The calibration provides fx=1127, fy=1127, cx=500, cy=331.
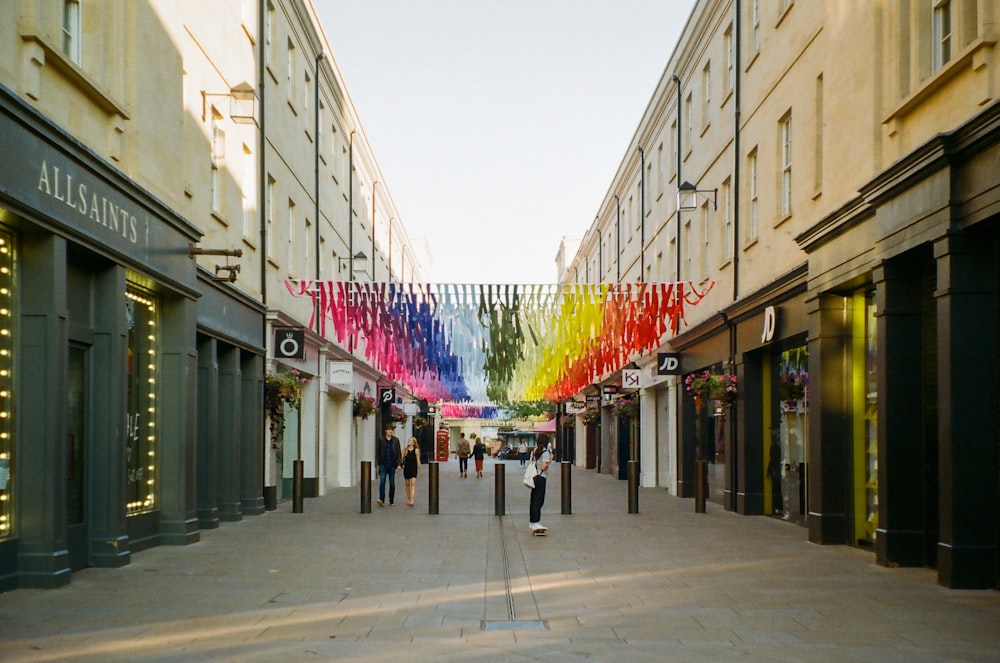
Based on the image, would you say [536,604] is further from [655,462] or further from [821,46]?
[655,462]

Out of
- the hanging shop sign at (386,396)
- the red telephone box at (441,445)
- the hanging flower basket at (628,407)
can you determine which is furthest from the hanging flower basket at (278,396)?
the red telephone box at (441,445)

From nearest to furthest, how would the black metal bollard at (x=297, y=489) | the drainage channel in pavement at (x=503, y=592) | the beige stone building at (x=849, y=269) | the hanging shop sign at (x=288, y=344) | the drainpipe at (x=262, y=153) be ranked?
the drainage channel in pavement at (x=503, y=592), the beige stone building at (x=849, y=269), the drainpipe at (x=262, y=153), the black metal bollard at (x=297, y=489), the hanging shop sign at (x=288, y=344)

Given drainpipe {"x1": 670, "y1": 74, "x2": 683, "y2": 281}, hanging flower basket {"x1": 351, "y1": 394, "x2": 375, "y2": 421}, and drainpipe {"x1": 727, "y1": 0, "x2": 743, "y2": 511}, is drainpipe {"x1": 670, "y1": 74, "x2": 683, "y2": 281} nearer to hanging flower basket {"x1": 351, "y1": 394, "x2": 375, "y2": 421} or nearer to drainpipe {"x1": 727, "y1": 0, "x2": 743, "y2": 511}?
drainpipe {"x1": 727, "y1": 0, "x2": 743, "y2": 511}

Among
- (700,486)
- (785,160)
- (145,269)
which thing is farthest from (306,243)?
(145,269)

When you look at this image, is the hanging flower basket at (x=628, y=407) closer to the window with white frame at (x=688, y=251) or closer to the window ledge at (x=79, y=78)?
the window with white frame at (x=688, y=251)

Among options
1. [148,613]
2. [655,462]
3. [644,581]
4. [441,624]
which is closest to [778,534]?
[644,581]

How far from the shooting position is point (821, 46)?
53.3 ft

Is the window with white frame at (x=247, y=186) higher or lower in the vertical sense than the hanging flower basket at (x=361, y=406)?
higher

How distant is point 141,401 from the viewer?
14.6m

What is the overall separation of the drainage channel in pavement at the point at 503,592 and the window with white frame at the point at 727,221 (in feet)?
28.8

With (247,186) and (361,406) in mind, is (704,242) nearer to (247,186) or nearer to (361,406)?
(247,186)

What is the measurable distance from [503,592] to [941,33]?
24.7 feet

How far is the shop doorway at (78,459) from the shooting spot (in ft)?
39.4

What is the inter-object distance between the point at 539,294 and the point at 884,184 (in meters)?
10.2
